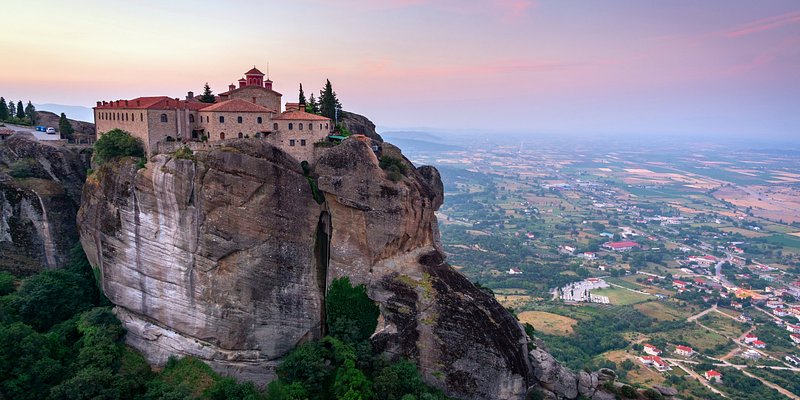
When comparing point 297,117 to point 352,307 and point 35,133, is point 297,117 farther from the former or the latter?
point 35,133

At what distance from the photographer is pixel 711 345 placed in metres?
65.7

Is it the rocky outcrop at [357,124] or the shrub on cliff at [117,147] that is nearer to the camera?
the shrub on cliff at [117,147]

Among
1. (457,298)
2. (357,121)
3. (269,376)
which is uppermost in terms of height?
(357,121)

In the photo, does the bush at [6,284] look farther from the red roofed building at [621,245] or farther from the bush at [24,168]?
the red roofed building at [621,245]

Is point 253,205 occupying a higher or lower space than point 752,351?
higher

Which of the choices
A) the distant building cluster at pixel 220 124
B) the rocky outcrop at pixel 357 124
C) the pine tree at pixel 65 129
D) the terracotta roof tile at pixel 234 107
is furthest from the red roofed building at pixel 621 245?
the pine tree at pixel 65 129

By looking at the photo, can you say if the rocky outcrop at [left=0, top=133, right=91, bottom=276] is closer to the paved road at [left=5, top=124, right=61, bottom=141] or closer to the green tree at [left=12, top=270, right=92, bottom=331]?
the green tree at [left=12, top=270, right=92, bottom=331]

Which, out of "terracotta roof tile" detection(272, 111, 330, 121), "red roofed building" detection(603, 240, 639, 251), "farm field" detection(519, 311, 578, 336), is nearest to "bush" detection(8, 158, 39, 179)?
"terracotta roof tile" detection(272, 111, 330, 121)

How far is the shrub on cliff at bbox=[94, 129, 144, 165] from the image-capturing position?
108 feet

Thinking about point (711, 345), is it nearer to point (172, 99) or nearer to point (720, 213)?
point (172, 99)

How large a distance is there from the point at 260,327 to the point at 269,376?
9.88ft

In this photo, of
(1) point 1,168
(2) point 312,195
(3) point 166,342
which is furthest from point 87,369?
(1) point 1,168

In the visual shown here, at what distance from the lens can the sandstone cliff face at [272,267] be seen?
28.4 meters

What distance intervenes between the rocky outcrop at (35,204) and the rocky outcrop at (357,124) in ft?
70.5
